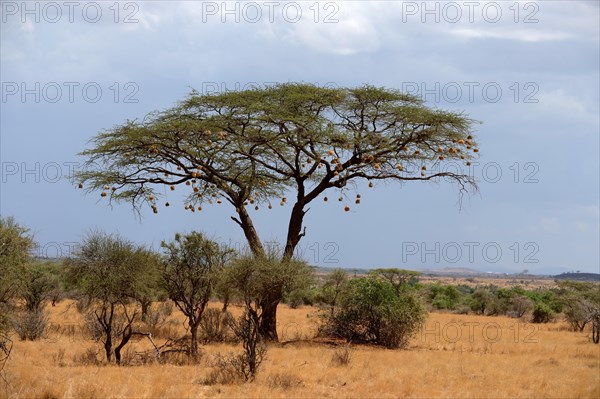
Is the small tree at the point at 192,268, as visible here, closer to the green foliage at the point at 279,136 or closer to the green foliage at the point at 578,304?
the green foliage at the point at 279,136

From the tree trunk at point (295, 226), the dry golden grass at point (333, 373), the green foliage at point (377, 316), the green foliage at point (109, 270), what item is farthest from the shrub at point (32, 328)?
the green foliage at point (377, 316)

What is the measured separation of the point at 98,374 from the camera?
49.6 ft

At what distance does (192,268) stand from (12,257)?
741 centimetres

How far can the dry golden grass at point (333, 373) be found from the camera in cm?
1395

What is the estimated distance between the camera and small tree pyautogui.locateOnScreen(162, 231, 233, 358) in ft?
65.3

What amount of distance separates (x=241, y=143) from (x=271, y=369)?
9159mm

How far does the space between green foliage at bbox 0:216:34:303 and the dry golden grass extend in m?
1.95

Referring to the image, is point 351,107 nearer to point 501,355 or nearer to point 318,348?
point 318,348

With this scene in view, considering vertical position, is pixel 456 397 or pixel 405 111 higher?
pixel 405 111

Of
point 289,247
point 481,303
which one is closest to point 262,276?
point 289,247

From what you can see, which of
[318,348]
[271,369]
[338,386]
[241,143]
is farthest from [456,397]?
[241,143]

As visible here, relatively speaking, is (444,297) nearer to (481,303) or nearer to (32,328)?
(481,303)

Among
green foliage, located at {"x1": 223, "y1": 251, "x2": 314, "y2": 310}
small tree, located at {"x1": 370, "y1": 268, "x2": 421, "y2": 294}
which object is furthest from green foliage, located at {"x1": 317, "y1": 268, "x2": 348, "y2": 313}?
green foliage, located at {"x1": 223, "y1": 251, "x2": 314, "y2": 310}

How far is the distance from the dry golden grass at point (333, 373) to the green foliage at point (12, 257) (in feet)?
6.39
